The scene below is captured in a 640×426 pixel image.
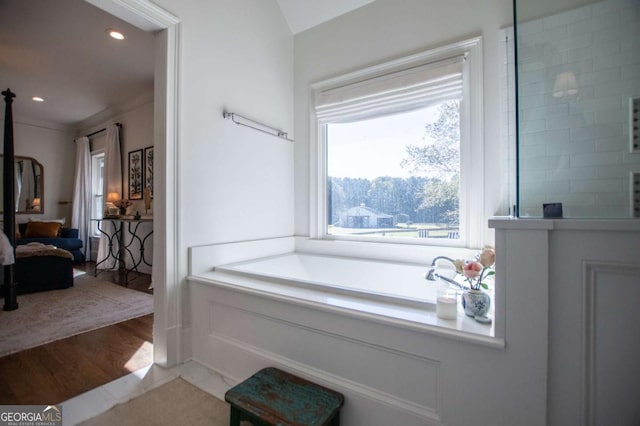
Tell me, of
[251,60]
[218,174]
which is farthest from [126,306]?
[251,60]

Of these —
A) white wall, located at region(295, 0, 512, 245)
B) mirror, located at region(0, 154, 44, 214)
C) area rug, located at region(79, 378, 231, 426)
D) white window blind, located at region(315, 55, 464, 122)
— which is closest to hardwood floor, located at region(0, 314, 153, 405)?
area rug, located at region(79, 378, 231, 426)

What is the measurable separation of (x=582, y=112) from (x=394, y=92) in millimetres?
1386

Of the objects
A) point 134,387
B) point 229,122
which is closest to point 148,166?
point 229,122

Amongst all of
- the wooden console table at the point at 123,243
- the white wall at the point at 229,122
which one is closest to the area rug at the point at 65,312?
the wooden console table at the point at 123,243

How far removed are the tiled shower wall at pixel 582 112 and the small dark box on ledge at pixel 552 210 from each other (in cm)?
2

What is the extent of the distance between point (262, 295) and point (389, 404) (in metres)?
0.76

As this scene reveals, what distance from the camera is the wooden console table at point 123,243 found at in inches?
167

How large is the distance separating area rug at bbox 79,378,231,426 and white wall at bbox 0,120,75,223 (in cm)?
592

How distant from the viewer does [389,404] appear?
3.68 feet

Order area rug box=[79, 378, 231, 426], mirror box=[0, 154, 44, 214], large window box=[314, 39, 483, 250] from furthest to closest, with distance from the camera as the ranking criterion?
mirror box=[0, 154, 44, 214] → large window box=[314, 39, 483, 250] → area rug box=[79, 378, 231, 426]

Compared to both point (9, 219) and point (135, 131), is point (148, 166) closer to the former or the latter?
point (135, 131)

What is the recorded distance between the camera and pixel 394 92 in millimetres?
2219

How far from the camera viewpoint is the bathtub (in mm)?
1703

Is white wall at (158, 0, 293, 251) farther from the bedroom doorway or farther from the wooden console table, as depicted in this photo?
the wooden console table
